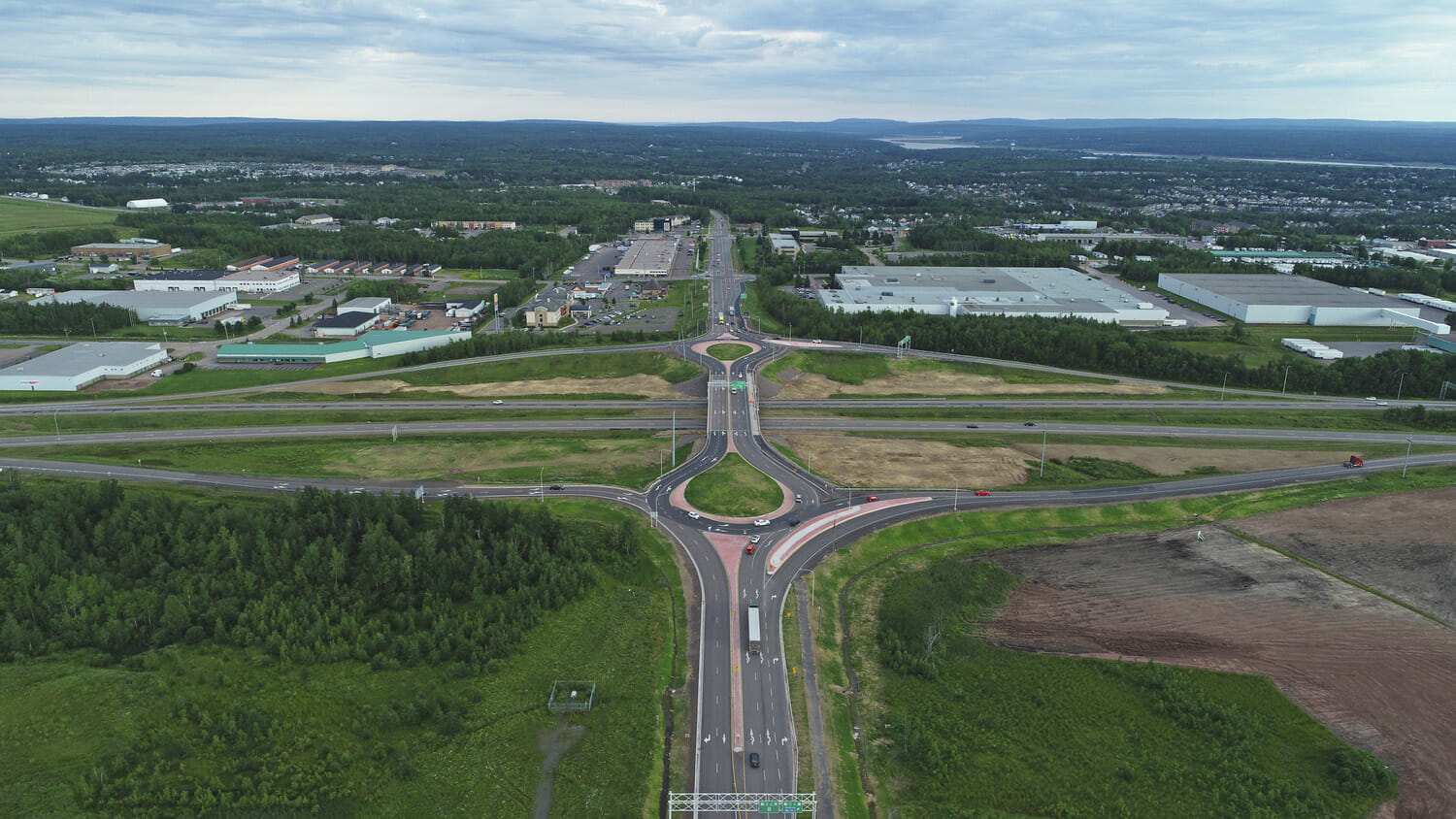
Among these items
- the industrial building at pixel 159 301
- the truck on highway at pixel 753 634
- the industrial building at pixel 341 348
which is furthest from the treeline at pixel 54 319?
the truck on highway at pixel 753 634

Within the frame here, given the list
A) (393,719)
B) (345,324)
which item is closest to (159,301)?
(345,324)

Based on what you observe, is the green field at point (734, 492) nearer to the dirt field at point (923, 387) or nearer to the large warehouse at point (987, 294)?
the dirt field at point (923, 387)

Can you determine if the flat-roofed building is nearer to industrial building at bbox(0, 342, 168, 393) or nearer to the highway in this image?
industrial building at bbox(0, 342, 168, 393)

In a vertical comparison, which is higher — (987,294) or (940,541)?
(987,294)

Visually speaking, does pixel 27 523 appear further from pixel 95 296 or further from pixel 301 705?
pixel 95 296

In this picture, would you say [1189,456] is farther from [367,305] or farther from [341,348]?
[367,305]

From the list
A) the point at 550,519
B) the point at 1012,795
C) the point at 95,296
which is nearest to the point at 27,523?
the point at 550,519
